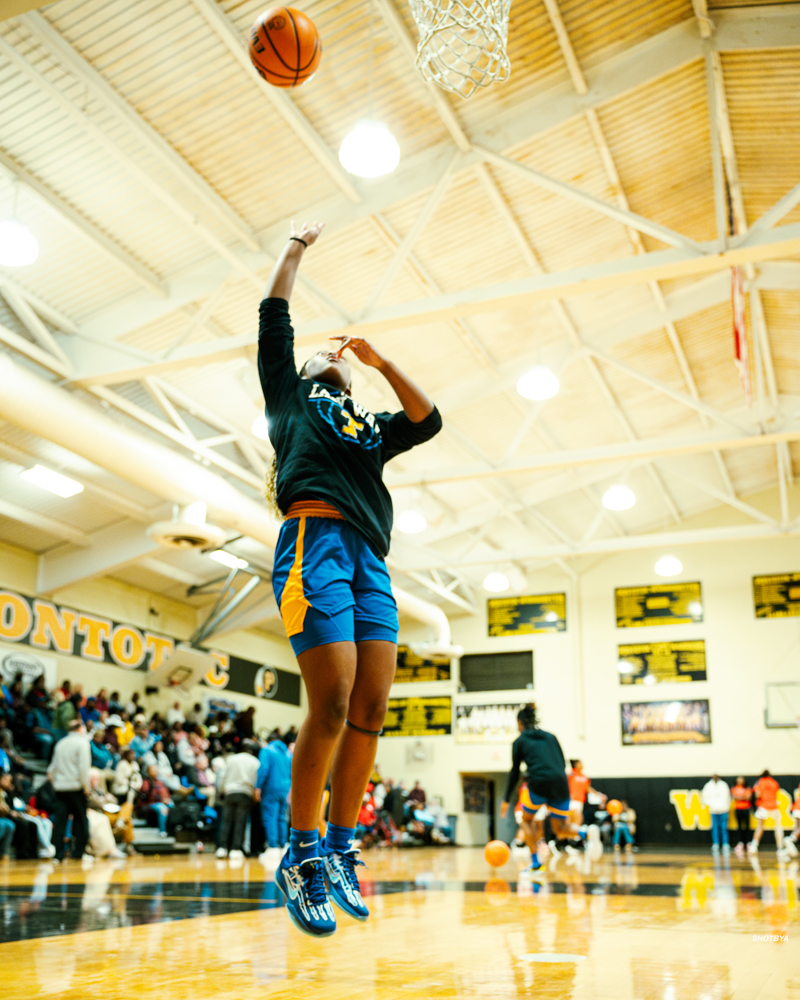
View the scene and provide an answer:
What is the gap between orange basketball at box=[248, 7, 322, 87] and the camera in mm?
4922

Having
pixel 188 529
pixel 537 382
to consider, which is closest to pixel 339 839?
pixel 537 382

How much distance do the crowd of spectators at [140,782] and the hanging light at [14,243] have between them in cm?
570

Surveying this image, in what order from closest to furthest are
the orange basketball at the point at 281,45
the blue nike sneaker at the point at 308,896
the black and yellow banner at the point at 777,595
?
the blue nike sneaker at the point at 308,896
the orange basketball at the point at 281,45
the black and yellow banner at the point at 777,595

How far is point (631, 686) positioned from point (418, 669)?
18.5 feet

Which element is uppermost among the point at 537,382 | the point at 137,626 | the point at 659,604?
the point at 537,382

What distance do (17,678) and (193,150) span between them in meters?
9.98

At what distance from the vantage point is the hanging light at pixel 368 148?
7203 millimetres

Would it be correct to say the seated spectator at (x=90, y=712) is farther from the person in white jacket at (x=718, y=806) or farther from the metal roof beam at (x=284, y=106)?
the person in white jacket at (x=718, y=806)

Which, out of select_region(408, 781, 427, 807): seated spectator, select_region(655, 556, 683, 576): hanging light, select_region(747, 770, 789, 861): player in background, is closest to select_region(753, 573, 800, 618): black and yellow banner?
select_region(655, 556, 683, 576): hanging light

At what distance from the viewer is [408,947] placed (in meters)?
3.18

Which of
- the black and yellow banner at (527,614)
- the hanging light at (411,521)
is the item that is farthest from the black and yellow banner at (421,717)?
the hanging light at (411,521)

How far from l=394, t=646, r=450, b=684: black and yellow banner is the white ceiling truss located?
28.1 feet

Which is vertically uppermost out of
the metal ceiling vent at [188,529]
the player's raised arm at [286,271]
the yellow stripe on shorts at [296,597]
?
the metal ceiling vent at [188,529]

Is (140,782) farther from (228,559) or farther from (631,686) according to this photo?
(631,686)
